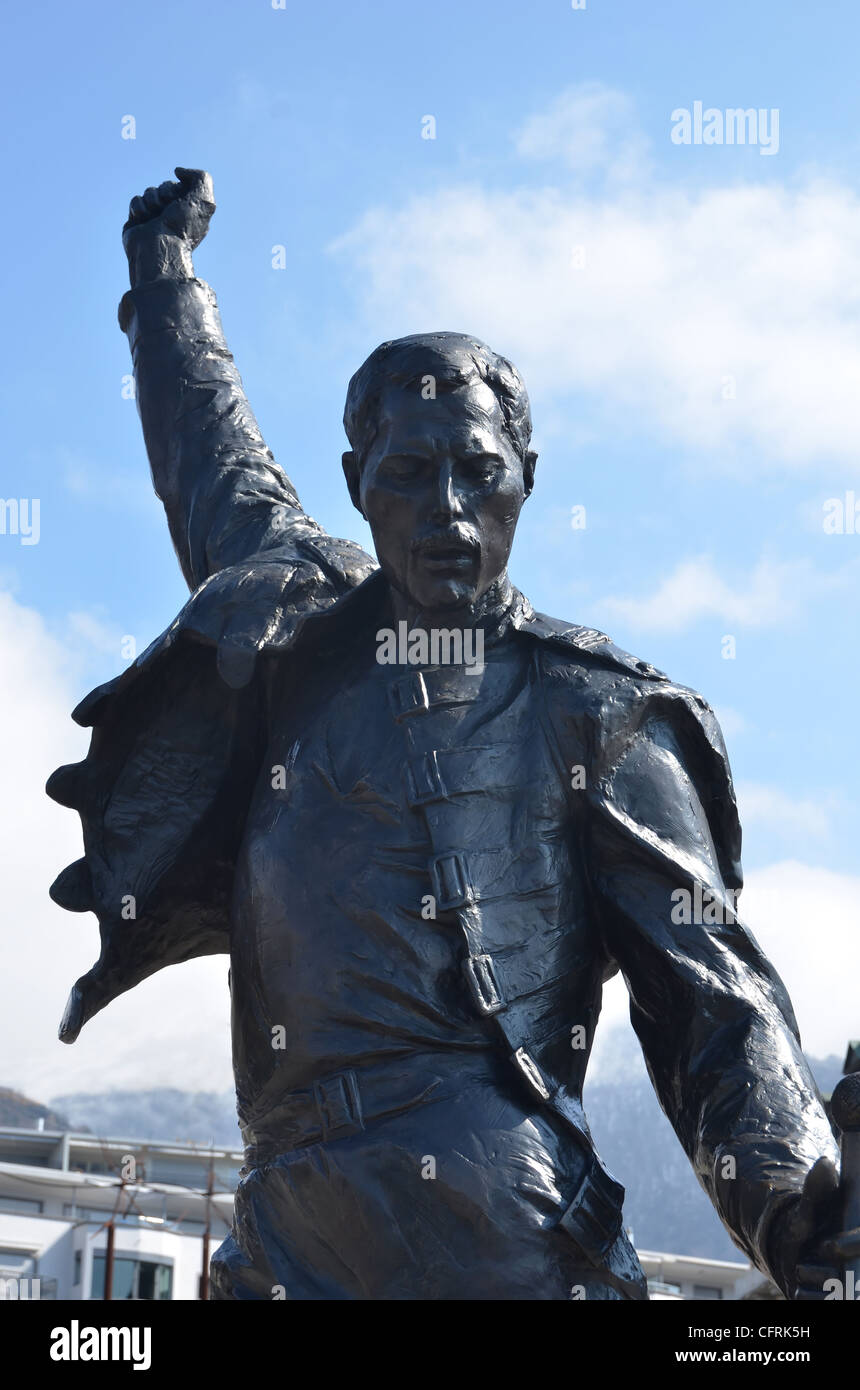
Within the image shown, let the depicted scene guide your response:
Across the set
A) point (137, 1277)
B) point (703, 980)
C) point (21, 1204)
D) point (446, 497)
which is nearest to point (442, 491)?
point (446, 497)

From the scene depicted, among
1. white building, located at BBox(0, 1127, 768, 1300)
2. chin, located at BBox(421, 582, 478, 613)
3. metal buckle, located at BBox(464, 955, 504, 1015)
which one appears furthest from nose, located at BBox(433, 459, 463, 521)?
white building, located at BBox(0, 1127, 768, 1300)

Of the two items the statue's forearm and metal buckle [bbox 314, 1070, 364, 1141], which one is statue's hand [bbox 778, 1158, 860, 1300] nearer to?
metal buckle [bbox 314, 1070, 364, 1141]

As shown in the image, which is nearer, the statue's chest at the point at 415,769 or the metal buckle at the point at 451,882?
the metal buckle at the point at 451,882

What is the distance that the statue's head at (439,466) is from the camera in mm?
4301

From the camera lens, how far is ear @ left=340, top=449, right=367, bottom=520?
4.61 metres

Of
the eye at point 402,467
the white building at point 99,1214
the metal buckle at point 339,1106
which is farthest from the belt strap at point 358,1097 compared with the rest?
the white building at point 99,1214

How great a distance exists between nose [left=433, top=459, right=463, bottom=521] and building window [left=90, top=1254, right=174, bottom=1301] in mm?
29419

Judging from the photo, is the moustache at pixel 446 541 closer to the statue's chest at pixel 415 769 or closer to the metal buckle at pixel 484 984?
the statue's chest at pixel 415 769

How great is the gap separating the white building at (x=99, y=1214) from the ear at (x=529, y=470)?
943 inches

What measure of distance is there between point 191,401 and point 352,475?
1284mm
